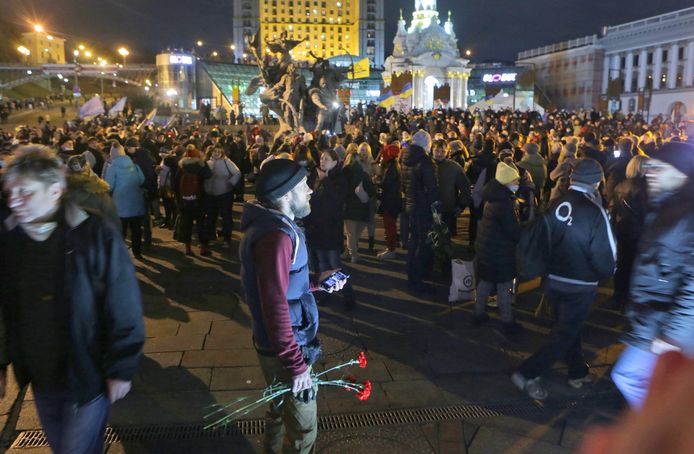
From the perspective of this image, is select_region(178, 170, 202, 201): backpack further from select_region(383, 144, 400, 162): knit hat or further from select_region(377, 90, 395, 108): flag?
select_region(377, 90, 395, 108): flag

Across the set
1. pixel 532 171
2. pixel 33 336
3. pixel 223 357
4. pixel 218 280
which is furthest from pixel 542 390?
pixel 532 171

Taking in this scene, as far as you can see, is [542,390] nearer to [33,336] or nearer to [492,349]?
[492,349]

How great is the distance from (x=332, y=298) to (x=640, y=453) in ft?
20.3

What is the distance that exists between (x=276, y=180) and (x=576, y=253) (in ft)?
8.08

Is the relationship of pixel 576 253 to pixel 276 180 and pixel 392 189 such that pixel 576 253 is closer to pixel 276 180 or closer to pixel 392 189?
pixel 276 180

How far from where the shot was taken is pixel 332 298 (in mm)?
7008

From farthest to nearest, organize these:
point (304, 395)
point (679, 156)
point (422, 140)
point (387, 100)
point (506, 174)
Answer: point (387, 100)
point (422, 140)
point (506, 174)
point (679, 156)
point (304, 395)

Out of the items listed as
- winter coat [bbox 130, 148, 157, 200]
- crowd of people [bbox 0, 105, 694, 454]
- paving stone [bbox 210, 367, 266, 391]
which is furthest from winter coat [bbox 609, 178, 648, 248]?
winter coat [bbox 130, 148, 157, 200]

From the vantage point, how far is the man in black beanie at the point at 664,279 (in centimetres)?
280

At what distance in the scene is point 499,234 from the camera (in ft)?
18.2

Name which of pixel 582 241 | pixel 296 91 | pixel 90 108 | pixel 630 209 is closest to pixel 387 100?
pixel 296 91

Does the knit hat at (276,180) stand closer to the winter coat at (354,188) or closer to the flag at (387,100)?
the winter coat at (354,188)

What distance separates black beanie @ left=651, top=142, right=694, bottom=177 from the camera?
318 centimetres

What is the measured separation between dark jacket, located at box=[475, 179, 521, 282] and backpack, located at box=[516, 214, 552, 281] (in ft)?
3.73
